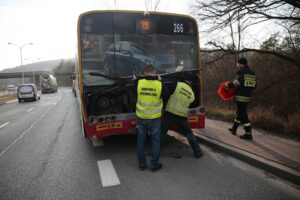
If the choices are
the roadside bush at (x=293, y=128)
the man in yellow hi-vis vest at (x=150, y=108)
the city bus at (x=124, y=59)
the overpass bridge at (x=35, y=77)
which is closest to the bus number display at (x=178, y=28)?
the city bus at (x=124, y=59)

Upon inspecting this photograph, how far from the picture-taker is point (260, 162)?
4.82 meters

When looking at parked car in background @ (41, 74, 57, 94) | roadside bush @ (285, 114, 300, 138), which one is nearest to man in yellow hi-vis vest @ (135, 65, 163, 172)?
roadside bush @ (285, 114, 300, 138)

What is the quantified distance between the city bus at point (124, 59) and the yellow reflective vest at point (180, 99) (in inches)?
33.3

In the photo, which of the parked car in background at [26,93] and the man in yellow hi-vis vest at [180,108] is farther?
the parked car in background at [26,93]

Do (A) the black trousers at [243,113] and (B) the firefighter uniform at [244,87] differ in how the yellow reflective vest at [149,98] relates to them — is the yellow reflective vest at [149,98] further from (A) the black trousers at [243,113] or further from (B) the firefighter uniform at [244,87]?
(A) the black trousers at [243,113]

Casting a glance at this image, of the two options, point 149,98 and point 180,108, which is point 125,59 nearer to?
point 149,98

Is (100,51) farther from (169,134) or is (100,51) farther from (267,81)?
(267,81)

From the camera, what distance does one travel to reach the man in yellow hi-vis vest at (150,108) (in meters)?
4.86

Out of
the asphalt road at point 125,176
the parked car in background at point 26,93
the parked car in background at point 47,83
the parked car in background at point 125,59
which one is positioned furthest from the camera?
the parked car in background at point 47,83

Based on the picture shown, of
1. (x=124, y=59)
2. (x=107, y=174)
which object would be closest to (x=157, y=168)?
(x=107, y=174)

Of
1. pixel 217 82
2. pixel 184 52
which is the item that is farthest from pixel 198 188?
pixel 217 82

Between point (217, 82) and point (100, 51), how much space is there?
1201 centimetres

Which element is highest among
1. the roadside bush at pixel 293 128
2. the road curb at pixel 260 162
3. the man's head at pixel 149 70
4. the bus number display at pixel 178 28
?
the bus number display at pixel 178 28

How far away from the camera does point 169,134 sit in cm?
802
